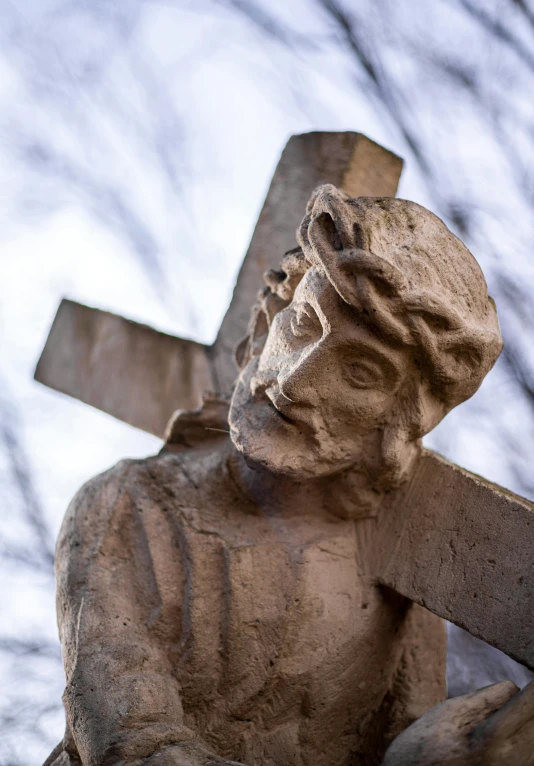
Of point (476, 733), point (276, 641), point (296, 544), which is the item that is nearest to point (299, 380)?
point (296, 544)

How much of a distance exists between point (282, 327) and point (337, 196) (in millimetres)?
303

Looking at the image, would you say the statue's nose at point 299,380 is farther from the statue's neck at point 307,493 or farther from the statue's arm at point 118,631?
the statue's arm at point 118,631

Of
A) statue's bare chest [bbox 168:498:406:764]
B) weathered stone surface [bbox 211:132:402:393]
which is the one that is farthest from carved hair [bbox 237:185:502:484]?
weathered stone surface [bbox 211:132:402:393]

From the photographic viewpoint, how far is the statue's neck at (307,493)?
207 centimetres

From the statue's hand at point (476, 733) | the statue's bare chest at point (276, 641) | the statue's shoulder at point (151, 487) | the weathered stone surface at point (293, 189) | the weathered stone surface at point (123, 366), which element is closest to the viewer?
the statue's hand at point (476, 733)

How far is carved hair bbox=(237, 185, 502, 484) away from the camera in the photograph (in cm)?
174

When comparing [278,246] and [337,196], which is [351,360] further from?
[278,246]

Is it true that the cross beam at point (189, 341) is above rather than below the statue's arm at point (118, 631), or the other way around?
above

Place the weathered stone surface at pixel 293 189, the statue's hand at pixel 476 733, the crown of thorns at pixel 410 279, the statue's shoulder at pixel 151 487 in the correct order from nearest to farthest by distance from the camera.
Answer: the statue's hand at pixel 476 733
the crown of thorns at pixel 410 279
the statue's shoulder at pixel 151 487
the weathered stone surface at pixel 293 189

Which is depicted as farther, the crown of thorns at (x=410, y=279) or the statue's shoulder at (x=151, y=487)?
the statue's shoulder at (x=151, y=487)

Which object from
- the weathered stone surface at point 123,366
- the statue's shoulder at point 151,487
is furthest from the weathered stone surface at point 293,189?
the statue's shoulder at point 151,487

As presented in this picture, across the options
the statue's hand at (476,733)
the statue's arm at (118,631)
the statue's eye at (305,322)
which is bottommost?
the statue's arm at (118,631)

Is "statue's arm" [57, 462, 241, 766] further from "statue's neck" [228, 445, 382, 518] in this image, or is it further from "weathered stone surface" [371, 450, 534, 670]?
"weathered stone surface" [371, 450, 534, 670]

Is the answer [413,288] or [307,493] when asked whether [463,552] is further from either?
[413,288]
